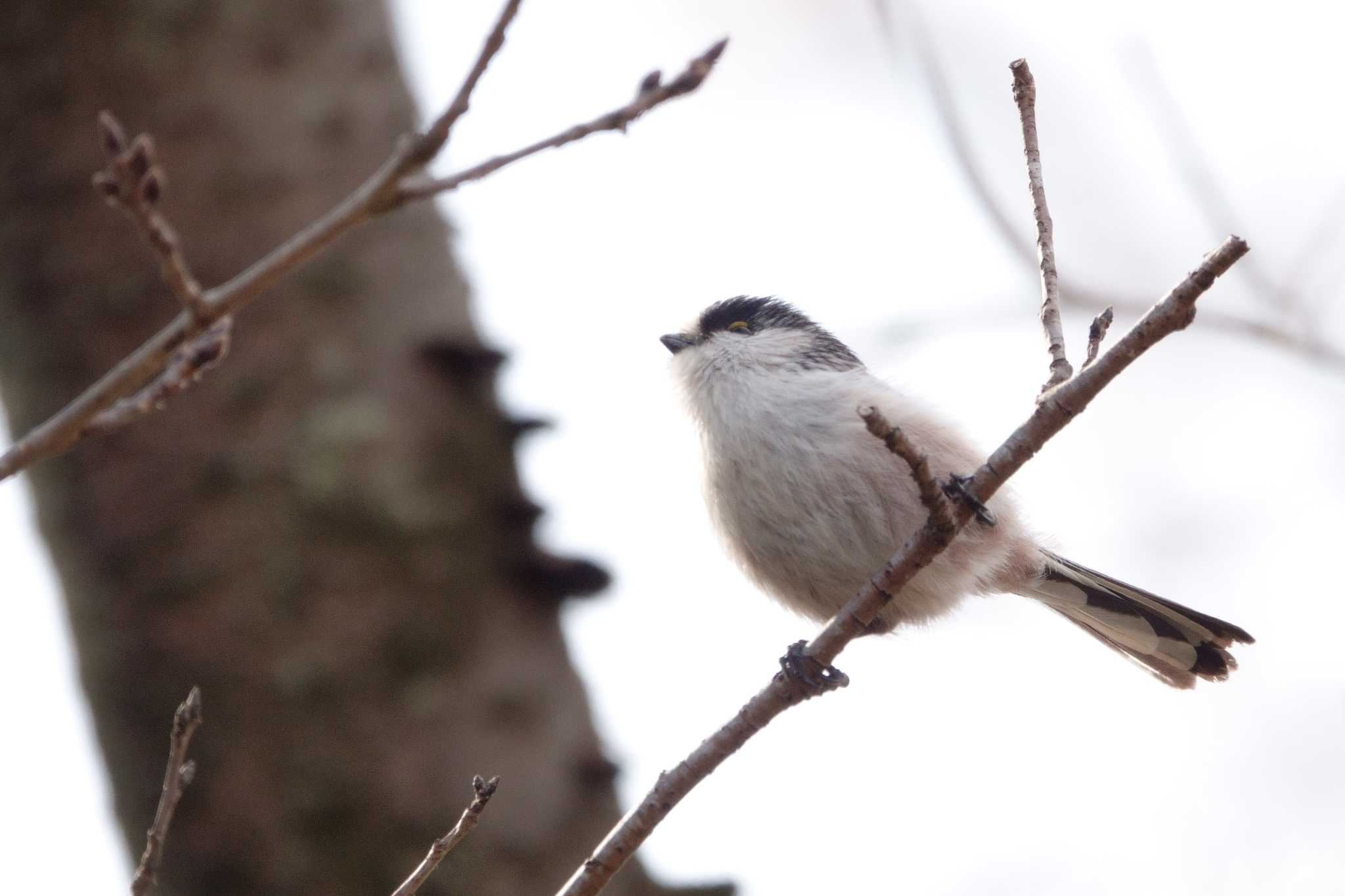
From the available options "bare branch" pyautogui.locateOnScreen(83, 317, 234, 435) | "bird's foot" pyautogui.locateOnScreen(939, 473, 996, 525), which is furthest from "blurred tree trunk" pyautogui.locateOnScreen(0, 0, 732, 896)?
"bare branch" pyautogui.locateOnScreen(83, 317, 234, 435)

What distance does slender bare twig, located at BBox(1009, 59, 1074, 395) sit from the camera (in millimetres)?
2197

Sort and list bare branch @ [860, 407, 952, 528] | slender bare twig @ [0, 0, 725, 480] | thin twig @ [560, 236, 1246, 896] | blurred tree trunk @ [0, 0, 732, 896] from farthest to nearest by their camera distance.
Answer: blurred tree trunk @ [0, 0, 732, 896], bare branch @ [860, 407, 952, 528], thin twig @ [560, 236, 1246, 896], slender bare twig @ [0, 0, 725, 480]

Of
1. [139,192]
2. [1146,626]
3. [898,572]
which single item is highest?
[1146,626]

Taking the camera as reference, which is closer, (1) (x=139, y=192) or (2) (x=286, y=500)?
(1) (x=139, y=192)

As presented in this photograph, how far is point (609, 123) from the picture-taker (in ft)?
4.58

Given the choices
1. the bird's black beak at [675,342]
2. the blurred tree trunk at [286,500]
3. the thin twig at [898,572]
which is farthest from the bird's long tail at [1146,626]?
the thin twig at [898,572]

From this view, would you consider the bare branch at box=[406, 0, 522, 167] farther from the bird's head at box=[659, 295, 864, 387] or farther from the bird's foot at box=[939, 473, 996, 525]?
the bird's head at box=[659, 295, 864, 387]

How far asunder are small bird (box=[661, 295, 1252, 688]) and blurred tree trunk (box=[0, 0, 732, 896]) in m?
0.49

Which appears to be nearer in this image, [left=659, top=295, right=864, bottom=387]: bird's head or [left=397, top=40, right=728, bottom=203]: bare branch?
[left=397, top=40, right=728, bottom=203]: bare branch

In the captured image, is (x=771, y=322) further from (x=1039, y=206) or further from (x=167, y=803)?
(x=167, y=803)

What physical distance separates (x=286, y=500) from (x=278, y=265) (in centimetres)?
186

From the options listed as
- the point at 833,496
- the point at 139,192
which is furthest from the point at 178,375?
the point at 833,496

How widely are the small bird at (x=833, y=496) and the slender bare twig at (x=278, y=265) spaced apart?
1671 mm

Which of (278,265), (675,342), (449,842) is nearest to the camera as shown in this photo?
(278,265)
